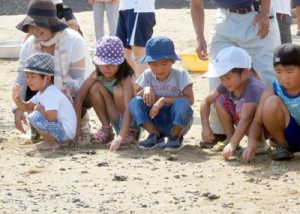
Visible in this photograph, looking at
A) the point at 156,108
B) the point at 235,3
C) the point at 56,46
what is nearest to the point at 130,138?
the point at 156,108

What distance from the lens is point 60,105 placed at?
7008 mm

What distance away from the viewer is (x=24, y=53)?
7.55 m

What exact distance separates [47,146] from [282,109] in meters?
1.74

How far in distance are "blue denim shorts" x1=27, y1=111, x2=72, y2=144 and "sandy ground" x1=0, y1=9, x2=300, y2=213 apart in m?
0.11

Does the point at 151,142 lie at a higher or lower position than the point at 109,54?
lower

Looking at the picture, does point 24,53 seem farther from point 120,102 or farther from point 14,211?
point 14,211

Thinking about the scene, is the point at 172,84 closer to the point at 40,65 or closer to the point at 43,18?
the point at 40,65

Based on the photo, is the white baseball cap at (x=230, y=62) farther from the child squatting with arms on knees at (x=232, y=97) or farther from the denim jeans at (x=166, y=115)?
the denim jeans at (x=166, y=115)

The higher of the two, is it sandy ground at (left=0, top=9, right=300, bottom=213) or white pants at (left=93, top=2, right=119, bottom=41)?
white pants at (left=93, top=2, right=119, bottom=41)

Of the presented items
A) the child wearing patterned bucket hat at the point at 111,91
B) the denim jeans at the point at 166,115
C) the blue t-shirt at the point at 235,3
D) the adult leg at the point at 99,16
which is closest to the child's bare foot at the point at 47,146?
the child wearing patterned bucket hat at the point at 111,91

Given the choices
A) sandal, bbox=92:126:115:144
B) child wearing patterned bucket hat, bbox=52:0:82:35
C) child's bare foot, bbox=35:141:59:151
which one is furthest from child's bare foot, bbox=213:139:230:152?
child wearing patterned bucket hat, bbox=52:0:82:35

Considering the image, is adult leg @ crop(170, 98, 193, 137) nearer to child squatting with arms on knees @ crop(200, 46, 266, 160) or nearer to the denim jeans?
the denim jeans

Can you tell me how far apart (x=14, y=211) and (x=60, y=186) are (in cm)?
60

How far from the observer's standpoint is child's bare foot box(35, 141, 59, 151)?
22.8 feet
